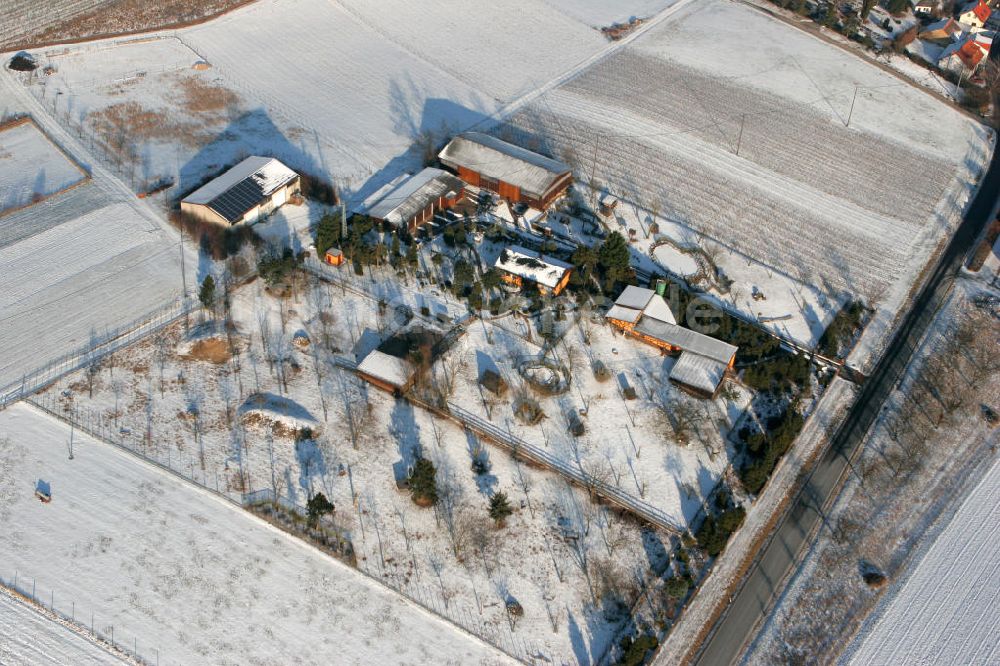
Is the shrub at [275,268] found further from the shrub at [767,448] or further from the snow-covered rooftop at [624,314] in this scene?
the shrub at [767,448]

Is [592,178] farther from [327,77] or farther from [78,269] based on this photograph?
[78,269]

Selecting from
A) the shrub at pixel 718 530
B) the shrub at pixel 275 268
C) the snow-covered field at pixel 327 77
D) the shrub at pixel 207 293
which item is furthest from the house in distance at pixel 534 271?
the shrub at pixel 718 530

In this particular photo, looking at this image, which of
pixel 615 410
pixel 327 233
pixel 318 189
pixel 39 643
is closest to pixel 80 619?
pixel 39 643

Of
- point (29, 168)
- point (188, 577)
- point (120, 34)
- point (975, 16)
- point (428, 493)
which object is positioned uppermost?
point (975, 16)

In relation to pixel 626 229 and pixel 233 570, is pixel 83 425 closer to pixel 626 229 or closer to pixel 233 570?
pixel 233 570

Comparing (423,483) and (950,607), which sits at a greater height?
(950,607)

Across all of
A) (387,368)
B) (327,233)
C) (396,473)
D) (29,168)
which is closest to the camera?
(396,473)

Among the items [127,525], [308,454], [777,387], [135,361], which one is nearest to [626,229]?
[777,387]
